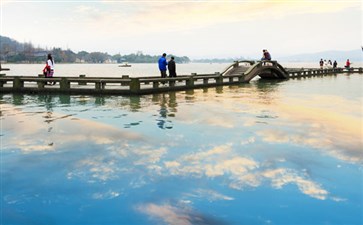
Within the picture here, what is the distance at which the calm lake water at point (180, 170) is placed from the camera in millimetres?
4789

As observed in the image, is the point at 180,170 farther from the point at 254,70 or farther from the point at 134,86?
the point at 254,70

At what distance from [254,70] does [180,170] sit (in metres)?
27.3

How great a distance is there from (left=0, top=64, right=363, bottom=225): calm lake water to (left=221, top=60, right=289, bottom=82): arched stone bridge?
20.2 metres

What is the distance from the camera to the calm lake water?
15.7ft

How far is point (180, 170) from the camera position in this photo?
20.9ft

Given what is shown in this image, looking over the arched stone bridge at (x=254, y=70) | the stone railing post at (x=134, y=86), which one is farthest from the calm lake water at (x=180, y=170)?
the arched stone bridge at (x=254, y=70)

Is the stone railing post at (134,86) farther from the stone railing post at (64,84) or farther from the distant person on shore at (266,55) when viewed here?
the distant person on shore at (266,55)

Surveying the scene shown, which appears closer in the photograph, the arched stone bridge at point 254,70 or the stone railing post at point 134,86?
the stone railing post at point 134,86

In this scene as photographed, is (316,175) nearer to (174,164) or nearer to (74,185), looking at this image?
(174,164)

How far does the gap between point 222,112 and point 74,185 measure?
8.33m

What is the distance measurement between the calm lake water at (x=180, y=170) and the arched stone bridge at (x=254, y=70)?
20154mm

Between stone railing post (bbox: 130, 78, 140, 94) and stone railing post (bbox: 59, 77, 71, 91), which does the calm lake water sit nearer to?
stone railing post (bbox: 130, 78, 140, 94)

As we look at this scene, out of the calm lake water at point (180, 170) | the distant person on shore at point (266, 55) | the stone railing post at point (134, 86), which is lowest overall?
the calm lake water at point (180, 170)

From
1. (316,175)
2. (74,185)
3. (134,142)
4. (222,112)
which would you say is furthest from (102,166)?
(222,112)
